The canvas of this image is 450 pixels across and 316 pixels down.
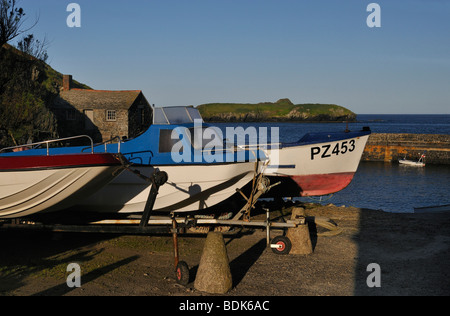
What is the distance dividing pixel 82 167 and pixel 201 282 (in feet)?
10.0

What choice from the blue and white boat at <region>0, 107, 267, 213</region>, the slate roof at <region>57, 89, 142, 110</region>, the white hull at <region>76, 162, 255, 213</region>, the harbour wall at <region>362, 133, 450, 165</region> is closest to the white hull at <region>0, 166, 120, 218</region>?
the blue and white boat at <region>0, 107, 267, 213</region>

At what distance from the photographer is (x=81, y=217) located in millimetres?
9734

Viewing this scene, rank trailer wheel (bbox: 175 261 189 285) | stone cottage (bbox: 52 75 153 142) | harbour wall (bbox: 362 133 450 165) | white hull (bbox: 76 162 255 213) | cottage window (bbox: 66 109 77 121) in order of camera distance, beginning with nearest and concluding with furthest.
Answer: trailer wheel (bbox: 175 261 189 285) → white hull (bbox: 76 162 255 213) → stone cottage (bbox: 52 75 153 142) → cottage window (bbox: 66 109 77 121) → harbour wall (bbox: 362 133 450 165)

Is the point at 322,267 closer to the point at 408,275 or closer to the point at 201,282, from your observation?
the point at 408,275

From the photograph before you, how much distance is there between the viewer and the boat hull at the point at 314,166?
1311cm

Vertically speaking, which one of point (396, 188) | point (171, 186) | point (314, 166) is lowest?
point (396, 188)

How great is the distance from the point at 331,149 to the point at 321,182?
1146mm

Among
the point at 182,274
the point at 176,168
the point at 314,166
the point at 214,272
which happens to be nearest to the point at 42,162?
the point at 176,168

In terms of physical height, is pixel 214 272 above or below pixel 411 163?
above

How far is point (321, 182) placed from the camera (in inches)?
549

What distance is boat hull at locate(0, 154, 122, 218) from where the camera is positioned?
7969 mm

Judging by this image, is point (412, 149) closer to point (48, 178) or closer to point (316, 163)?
point (316, 163)

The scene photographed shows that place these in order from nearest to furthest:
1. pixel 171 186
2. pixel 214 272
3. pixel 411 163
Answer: pixel 214 272
pixel 171 186
pixel 411 163

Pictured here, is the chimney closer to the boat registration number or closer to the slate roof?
the slate roof
